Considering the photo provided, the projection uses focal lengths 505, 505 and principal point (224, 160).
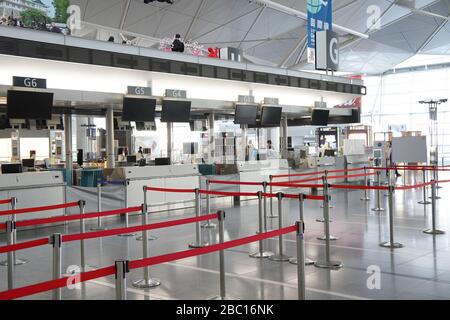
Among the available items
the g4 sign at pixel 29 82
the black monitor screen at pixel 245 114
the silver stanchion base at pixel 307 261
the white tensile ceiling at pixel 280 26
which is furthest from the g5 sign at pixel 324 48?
the white tensile ceiling at pixel 280 26

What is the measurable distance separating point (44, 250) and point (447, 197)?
1230cm

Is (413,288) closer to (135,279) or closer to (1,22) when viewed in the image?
(135,279)

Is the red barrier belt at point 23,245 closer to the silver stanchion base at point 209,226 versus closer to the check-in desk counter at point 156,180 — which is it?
the silver stanchion base at point 209,226

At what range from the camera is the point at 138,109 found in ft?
44.0

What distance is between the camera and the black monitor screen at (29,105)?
10.9 m

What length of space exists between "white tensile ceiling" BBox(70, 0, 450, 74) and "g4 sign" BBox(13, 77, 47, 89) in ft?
43.8

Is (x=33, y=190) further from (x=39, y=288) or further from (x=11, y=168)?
(x=39, y=288)

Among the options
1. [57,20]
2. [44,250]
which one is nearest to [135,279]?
[44,250]

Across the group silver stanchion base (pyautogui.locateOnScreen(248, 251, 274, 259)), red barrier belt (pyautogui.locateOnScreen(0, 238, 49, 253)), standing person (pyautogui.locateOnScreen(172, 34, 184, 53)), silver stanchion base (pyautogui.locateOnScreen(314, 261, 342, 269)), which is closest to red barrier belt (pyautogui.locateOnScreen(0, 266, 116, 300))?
red barrier belt (pyautogui.locateOnScreen(0, 238, 49, 253))

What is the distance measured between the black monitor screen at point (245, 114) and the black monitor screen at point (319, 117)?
3683mm

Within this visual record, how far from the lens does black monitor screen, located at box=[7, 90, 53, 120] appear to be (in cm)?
1093

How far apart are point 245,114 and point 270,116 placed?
4.12 feet

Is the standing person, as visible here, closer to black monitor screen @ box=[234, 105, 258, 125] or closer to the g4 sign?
black monitor screen @ box=[234, 105, 258, 125]

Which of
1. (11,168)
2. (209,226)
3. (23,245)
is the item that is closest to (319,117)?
(209,226)
